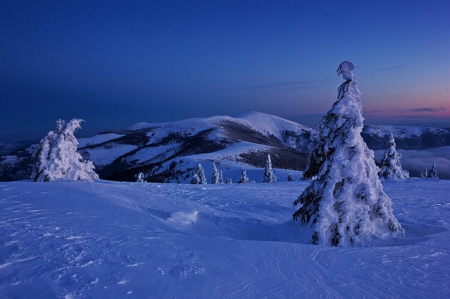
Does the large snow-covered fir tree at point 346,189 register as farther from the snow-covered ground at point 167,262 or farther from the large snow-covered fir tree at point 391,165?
the large snow-covered fir tree at point 391,165

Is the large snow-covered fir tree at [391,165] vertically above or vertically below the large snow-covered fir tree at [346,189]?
below

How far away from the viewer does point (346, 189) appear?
786cm

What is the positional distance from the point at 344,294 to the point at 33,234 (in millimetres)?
5680

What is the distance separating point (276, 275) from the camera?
4410 mm

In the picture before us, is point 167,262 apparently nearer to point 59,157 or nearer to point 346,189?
point 346,189

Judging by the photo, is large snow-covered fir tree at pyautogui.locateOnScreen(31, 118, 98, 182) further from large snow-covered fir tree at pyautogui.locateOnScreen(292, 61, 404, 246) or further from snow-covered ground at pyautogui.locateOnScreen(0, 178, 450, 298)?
large snow-covered fir tree at pyautogui.locateOnScreen(292, 61, 404, 246)

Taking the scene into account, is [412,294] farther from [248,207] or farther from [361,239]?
[248,207]

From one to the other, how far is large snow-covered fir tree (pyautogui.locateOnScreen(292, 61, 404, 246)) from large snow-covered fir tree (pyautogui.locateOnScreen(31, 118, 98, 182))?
792 inches

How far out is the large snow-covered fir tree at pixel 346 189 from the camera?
7691 millimetres

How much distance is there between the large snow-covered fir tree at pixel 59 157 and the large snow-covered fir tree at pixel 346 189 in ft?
66.0

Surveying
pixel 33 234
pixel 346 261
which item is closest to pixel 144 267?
pixel 33 234

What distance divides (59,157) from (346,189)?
2175 centimetres

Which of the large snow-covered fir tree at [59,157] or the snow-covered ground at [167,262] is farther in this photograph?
the large snow-covered fir tree at [59,157]

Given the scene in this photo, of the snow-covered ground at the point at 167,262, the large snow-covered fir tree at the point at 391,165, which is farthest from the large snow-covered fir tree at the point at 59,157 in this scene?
the large snow-covered fir tree at the point at 391,165
